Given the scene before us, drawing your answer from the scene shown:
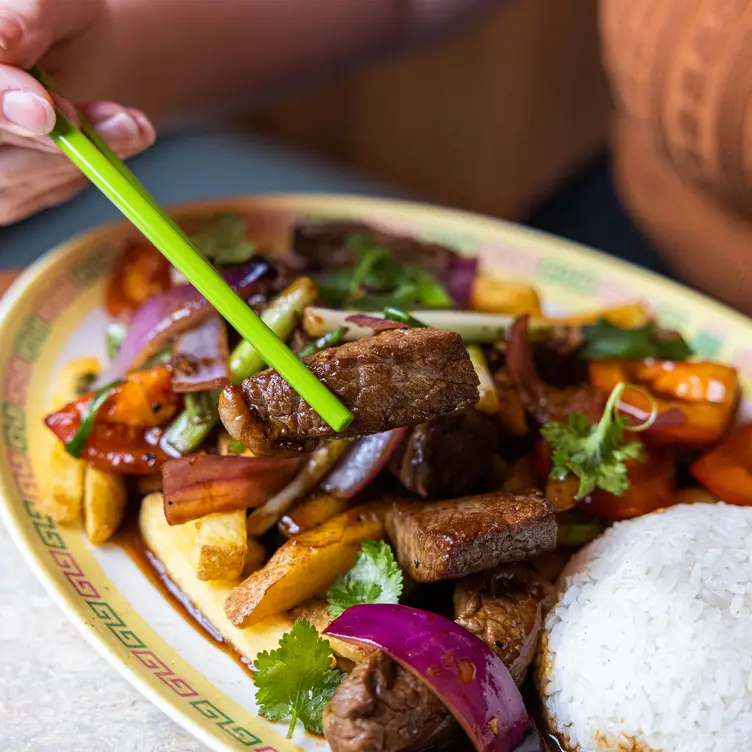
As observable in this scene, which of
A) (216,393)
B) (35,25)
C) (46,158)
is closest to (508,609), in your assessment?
(216,393)

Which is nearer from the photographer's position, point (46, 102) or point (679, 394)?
point (46, 102)

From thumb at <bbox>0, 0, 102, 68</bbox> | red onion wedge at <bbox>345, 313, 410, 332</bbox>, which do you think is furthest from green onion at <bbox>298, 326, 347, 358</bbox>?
thumb at <bbox>0, 0, 102, 68</bbox>

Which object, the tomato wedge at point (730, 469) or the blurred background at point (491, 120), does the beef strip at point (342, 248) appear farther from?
the blurred background at point (491, 120)

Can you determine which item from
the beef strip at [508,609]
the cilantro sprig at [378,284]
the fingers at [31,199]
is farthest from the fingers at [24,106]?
the beef strip at [508,609]

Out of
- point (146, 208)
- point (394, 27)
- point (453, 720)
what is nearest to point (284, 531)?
point (453, 720)

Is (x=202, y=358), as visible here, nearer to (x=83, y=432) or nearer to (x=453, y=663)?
(x=83, y=432)

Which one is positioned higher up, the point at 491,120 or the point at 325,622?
the point at 325,622

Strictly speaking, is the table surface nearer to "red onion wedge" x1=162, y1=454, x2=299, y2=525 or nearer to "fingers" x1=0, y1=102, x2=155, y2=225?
"red onion wedge" x1=162, y1=454, x2=299, y2=525
